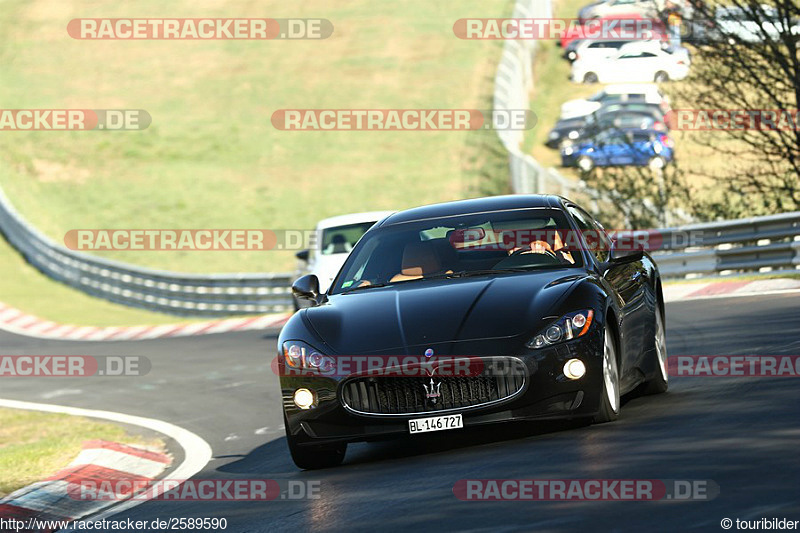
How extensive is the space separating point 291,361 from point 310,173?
134ft

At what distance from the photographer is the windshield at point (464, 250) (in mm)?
9125

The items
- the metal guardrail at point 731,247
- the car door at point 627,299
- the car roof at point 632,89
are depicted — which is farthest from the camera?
the car roof at point 632,89

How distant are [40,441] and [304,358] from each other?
465 cm

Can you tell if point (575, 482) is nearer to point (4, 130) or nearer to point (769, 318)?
point (769, 318)

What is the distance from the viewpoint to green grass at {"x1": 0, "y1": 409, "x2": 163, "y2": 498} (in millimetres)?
10188

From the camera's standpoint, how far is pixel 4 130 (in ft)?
184

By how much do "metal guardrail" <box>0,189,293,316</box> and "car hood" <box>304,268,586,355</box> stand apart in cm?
1834

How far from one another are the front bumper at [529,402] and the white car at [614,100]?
3470cm

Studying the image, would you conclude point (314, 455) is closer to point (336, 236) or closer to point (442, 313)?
point (442, 313)

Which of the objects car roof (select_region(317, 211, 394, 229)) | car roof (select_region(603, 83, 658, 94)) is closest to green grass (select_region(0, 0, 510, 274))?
car roof (select_region(603, 83, 658, 94))

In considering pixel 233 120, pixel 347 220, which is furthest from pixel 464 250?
pixel 233 120

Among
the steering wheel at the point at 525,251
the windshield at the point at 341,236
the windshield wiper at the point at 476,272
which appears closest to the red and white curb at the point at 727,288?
the windshield at the point at 341,236

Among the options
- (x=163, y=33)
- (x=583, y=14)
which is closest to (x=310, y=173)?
(x=583, y=14)

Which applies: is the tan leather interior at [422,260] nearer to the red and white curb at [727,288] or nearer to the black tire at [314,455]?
the black tire at [314,455]
